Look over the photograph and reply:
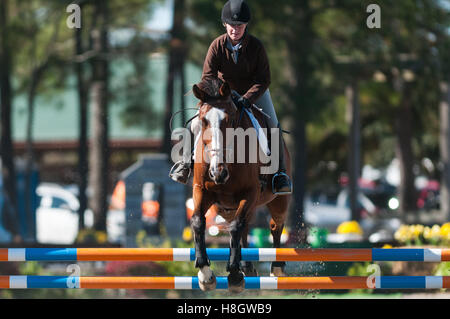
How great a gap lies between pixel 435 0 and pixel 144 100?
332 inches

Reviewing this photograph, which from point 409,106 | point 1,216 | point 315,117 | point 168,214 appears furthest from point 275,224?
point 409,106

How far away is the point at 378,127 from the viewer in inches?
1379

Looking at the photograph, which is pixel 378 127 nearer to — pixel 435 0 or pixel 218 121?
pixel 435 0

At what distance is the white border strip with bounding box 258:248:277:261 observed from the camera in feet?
24.3

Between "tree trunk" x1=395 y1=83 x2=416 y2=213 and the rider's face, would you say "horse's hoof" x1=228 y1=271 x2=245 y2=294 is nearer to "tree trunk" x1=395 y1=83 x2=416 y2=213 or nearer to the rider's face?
the rider's face

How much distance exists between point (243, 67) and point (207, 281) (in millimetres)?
2104

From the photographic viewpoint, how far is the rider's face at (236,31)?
24.5ft

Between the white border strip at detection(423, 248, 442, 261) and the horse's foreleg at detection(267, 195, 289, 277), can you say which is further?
the horse's foreleg at detection(267, 195, 289, 277)

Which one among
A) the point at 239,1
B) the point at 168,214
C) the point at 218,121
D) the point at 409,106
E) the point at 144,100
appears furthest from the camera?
the point at 409,106

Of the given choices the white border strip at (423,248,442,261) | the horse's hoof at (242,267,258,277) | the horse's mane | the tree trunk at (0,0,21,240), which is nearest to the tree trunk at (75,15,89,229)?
the tree trunk at (0,0,21,240)

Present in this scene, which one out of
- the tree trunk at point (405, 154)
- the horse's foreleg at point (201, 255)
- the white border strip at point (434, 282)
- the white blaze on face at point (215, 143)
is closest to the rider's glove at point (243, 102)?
the white blaze on face at point (215, 143)

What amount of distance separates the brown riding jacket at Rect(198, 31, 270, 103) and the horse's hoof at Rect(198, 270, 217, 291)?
1670mm

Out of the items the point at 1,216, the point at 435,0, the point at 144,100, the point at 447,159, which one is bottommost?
the point at 1,216

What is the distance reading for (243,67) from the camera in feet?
25.4
